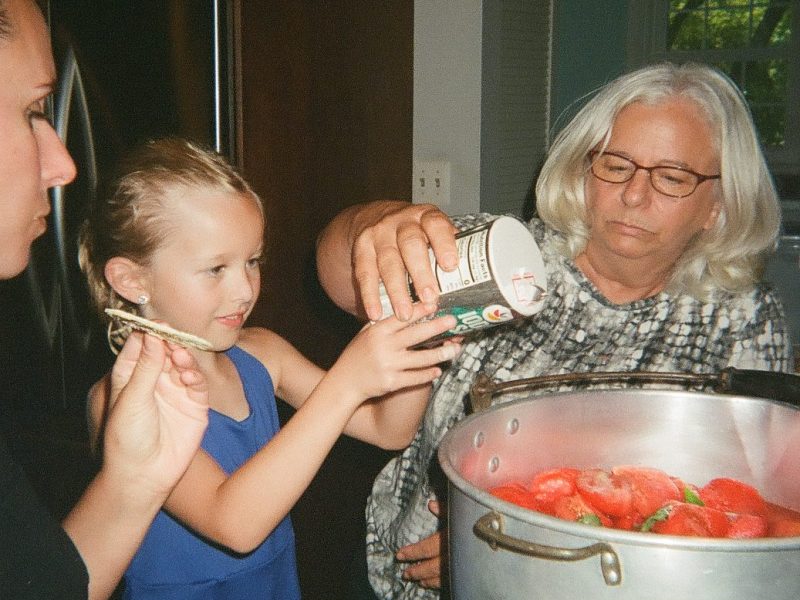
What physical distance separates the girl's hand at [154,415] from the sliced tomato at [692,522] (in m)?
0.43

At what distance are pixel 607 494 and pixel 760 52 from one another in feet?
11.7

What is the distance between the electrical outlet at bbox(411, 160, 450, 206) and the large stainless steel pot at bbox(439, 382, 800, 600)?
4.39 ft

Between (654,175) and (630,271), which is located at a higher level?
(654,175)

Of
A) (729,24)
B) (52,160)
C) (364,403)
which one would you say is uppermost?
(729,24)

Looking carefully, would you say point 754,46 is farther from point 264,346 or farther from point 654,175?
point 264,346

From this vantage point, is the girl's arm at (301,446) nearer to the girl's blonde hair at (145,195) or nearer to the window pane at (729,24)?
the girl's blonde hair at (145,195)

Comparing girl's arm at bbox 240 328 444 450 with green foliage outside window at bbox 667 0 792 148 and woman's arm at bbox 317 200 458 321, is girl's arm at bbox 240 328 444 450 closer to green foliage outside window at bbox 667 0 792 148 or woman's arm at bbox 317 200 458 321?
woman's arm at bbox 317 200 458 321

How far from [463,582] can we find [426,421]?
1.98ft

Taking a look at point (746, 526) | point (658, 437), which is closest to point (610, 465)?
point (658, 437)

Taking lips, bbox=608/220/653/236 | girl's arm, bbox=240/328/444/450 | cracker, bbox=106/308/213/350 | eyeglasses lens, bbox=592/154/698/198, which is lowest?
girl's arm, bbox=240/328/444/450

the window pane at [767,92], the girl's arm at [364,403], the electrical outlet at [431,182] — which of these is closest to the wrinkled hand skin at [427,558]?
the girl's arm at [364,403]

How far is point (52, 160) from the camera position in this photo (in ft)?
2.32

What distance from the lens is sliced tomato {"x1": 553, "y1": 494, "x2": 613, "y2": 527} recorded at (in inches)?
25.4

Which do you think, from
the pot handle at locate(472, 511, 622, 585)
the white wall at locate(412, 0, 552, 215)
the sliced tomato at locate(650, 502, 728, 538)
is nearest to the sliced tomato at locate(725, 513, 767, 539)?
the sliced tomato at locate(650, 502, 728, 538)
